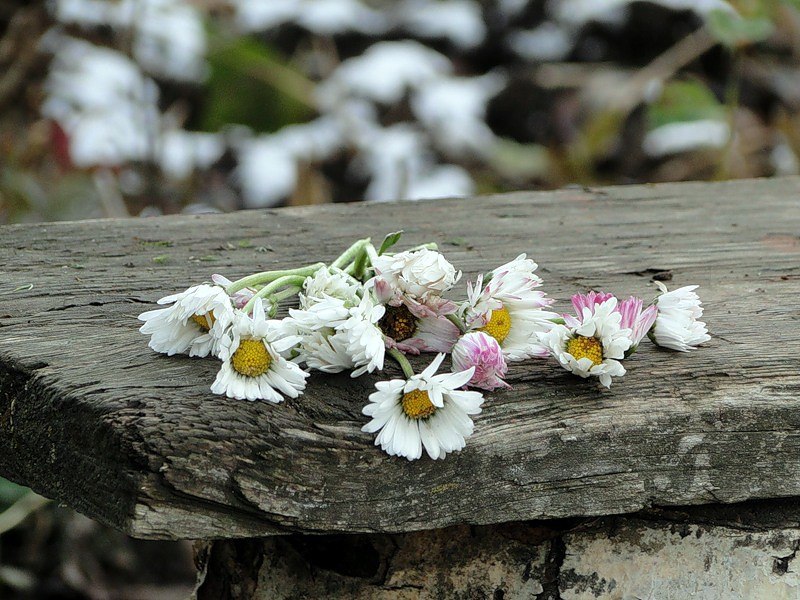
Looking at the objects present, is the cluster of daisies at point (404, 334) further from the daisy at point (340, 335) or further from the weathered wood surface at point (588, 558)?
the weathered wood surface at point (588, 558)

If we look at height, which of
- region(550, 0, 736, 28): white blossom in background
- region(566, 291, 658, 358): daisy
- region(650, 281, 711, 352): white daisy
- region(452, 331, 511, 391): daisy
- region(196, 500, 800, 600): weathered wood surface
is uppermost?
region(550, 0, 736, 28): white blossom in background

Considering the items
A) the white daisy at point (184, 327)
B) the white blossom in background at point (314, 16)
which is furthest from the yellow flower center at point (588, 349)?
the white blossom in background at point (314, 16)

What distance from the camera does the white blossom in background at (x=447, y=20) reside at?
4.30 metres

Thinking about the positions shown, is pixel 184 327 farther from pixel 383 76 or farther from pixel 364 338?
pixel 383 76

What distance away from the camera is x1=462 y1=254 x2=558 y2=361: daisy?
0.96m

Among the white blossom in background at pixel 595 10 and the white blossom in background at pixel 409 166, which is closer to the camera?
the white blossom in background at pixel 409 166

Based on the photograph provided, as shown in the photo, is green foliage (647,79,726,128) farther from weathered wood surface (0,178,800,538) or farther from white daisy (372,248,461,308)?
white daisy (372,248,461,308)

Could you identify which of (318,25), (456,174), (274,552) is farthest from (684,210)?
(318,25)

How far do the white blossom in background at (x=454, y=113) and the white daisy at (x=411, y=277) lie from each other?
9.98 feet

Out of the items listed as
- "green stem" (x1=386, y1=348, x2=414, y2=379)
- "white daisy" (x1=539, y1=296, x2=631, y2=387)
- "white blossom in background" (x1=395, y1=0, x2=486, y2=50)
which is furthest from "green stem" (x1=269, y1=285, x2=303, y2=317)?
"white blossom in background" (x1=395, y1=0, x2=486, y2=50)

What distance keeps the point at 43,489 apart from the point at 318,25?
11.7ft

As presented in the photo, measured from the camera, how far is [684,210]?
1765mm

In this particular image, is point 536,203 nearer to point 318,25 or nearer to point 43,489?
point 43,489

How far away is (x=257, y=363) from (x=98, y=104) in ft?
10.4
